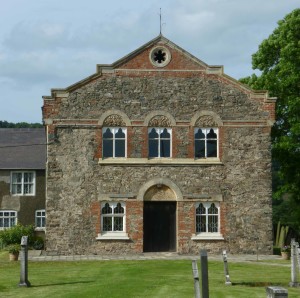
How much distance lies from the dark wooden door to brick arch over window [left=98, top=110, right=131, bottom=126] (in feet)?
12.9

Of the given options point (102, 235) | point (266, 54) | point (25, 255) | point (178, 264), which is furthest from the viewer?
point (266, 54)

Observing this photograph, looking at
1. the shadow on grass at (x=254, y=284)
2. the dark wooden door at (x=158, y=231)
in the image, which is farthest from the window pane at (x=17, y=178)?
the shadow on grass at (x=254, y=284)

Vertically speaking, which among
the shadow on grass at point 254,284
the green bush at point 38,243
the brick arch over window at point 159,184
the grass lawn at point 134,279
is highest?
the brick arch over window at point 159,184

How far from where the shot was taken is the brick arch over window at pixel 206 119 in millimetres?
33031

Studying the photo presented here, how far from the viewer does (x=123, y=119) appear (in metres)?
32.8

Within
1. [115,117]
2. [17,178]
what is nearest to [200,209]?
[115,117]

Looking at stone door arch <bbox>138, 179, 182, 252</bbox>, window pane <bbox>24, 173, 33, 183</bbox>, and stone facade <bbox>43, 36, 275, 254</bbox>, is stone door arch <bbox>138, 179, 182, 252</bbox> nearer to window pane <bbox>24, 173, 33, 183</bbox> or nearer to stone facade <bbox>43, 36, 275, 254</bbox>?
stone facade <bbox>43, 36, 275, 254</bbox>

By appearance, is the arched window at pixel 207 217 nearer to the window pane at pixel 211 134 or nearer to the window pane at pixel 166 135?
the window pane at pixel 211 134

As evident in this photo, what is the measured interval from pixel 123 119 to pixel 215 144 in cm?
453

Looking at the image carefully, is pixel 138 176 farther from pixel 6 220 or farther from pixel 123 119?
pixel 6 220

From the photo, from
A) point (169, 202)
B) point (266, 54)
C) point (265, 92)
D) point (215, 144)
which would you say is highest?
point (266, 54)

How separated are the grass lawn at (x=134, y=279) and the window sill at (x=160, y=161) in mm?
5670

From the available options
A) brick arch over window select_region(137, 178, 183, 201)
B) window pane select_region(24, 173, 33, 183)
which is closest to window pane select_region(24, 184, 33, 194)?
window pane select_region(24, 173, 33, 183)

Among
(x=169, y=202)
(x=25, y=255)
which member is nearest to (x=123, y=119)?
(x=169, y=202)
